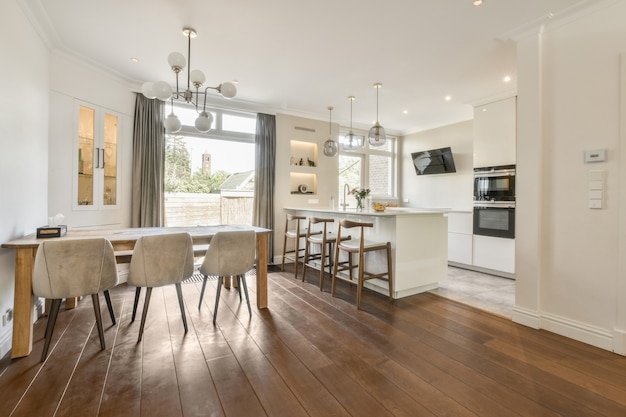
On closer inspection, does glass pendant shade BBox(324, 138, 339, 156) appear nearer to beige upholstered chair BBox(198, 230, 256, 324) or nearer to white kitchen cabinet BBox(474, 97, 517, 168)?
white kitchen cabinet BBox(474, 97, 517, 168)

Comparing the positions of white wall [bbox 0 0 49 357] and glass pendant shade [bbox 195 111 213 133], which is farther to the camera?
glass pendant shade [bbox 195 111 213 133]

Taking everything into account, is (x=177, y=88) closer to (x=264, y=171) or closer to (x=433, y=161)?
(x=264, y=171)

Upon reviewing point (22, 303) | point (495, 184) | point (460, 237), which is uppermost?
point (495, 184)

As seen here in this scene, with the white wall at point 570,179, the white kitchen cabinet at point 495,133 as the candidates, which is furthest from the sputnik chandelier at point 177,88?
the white kitchen cabinet at point 495,133

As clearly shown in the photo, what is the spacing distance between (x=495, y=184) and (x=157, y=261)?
4.58 metres

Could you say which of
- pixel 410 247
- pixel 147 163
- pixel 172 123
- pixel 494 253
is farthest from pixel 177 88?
pixel 494 253

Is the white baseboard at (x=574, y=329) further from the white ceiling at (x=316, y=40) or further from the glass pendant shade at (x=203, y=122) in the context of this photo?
the glass pendant shade at (x=203, y=122)

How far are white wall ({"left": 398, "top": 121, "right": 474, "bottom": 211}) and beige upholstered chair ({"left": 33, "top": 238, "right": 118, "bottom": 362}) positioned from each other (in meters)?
5.60

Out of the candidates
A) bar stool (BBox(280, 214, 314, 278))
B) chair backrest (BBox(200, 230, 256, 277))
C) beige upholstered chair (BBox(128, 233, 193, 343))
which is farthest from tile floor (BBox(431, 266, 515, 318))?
beige upholstered chair (BBox(128, 233, 193, 343))

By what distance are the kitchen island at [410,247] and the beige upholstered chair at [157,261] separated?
2.01 m

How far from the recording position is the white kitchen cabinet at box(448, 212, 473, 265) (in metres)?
4.92

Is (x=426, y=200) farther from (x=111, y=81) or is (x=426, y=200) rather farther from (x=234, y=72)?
(x=111, y=81)

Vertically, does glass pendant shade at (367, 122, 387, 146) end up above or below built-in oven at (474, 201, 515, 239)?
above

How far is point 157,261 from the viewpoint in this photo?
2439 millimetres
